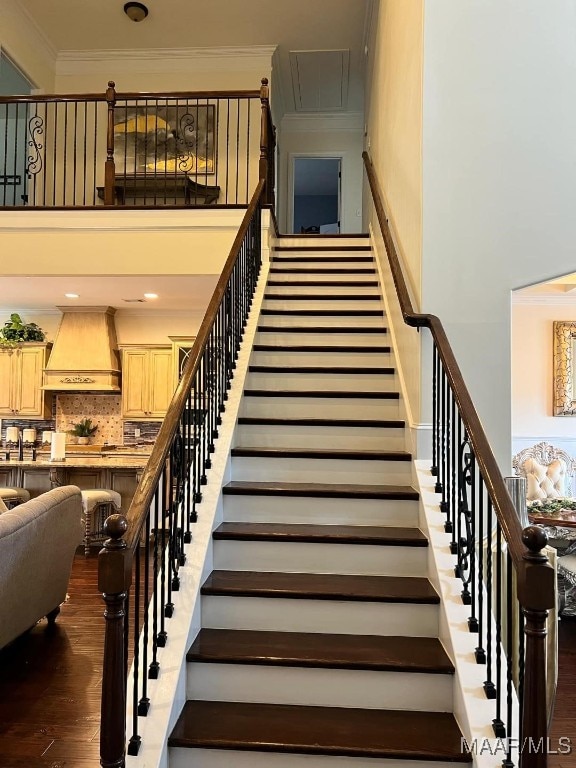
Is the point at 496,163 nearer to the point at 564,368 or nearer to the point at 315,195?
the point at 564,368

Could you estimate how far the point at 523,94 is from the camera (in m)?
3.24

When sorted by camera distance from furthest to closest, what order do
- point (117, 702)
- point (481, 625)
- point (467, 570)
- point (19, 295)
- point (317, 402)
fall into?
point (19, 295) → point (317, 402) → point (467, 570) → point (481, 625) → point (117, 702)

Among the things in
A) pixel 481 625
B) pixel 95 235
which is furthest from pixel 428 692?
pixel 95 235

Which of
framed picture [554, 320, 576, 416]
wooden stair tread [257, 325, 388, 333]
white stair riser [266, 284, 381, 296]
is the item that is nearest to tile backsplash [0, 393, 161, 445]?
white stair riser [266, 284, 381, 296]

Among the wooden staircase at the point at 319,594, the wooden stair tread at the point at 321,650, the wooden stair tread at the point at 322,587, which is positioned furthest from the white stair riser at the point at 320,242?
the wooden stair tread at the point at 321,650

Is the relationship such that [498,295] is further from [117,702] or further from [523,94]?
[117,702]

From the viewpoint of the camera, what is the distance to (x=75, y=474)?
6.48 metres

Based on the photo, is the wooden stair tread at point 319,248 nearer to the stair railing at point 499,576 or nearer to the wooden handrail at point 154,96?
the wooden handrail at point 154,96

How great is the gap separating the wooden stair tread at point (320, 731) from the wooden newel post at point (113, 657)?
0.33 m

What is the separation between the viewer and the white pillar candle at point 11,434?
24.8 feet

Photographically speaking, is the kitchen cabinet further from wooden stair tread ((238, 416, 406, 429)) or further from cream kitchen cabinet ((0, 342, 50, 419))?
wooden stair tread ((238, 416, 406, 429))

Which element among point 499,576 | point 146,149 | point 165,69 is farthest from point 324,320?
point 165,69

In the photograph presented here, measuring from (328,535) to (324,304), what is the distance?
2663 millimetres

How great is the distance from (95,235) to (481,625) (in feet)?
15.1
